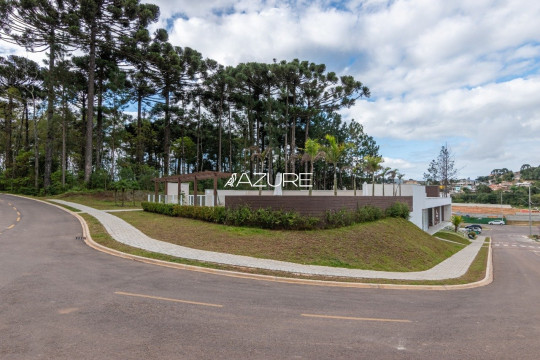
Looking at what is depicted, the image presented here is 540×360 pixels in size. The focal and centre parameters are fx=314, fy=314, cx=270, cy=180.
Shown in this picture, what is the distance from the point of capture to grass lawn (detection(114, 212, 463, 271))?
12648mm

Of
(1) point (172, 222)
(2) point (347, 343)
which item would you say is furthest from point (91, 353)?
(1) point (172, 222)

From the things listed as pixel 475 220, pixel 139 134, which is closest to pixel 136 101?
pixel 139 134

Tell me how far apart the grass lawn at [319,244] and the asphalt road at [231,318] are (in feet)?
10.8

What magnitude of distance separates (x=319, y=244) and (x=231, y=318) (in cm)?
786

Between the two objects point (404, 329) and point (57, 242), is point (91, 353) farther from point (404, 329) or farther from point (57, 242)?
point (57, 242)

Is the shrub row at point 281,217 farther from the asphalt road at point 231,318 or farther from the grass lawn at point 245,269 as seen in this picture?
the asphalt road at point 231,318

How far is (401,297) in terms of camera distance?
862 centimetres

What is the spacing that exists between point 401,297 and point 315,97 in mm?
40125

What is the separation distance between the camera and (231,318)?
6.07 metres

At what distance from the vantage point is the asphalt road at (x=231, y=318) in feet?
15.8

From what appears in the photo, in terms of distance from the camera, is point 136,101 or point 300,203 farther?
point 136,101

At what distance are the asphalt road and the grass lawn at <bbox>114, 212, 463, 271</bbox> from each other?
3.28 meters

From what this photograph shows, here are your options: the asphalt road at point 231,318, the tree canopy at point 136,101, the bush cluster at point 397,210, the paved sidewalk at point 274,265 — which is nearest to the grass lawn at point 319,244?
the paved sidewalk at point 274,265

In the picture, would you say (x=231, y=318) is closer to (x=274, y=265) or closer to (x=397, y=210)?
(x=274, y=265)
